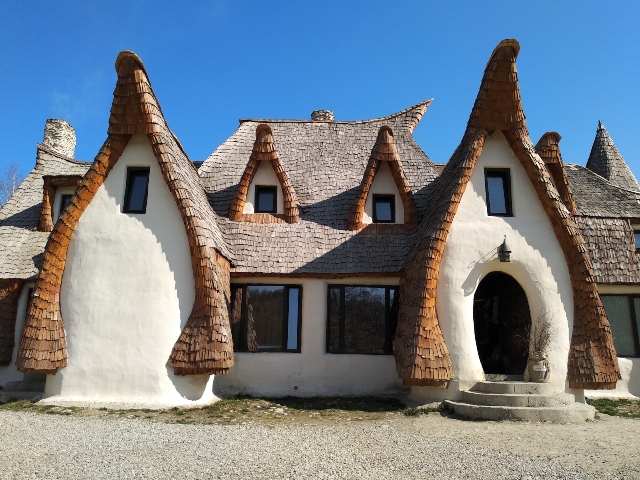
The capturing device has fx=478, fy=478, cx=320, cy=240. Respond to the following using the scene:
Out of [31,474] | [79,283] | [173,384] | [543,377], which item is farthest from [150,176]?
[543,377]

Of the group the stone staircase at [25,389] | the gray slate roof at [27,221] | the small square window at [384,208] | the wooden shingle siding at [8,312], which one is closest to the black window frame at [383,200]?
the small square window at [384,208]

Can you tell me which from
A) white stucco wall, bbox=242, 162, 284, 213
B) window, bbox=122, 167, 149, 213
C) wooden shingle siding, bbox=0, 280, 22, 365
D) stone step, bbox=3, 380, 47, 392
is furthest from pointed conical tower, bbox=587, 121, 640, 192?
wooden shingle siding, bbox=0, 280, 22, 365

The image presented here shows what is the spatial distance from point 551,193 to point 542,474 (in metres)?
6.85

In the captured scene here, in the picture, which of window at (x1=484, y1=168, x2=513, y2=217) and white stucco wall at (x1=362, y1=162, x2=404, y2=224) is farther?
white stucco wall at (x1=362, y1=162, x2=404, y2=224)

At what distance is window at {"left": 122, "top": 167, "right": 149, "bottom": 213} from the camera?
10484 mm

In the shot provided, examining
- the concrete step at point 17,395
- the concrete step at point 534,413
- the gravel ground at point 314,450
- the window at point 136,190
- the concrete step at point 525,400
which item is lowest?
the concrete step at point 17,395

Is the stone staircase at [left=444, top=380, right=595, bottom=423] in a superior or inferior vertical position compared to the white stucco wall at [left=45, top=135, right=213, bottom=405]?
inferior

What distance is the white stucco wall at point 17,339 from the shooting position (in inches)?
466

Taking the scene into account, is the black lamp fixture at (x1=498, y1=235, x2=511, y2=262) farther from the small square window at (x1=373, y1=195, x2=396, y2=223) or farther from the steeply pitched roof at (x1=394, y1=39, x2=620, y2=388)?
the small square window at (x1=373, y1=195, x2=396, y2=223)

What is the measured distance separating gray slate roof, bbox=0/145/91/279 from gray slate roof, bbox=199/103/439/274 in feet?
16.1

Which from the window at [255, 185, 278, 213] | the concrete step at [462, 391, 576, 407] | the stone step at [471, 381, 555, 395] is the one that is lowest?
the concrete step at [462, 391, 576, 407]

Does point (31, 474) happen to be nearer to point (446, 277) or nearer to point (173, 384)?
point (173, 384)

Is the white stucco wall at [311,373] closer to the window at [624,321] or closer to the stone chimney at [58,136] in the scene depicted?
the window at [624,321]

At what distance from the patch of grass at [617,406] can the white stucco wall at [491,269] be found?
1.17 m
